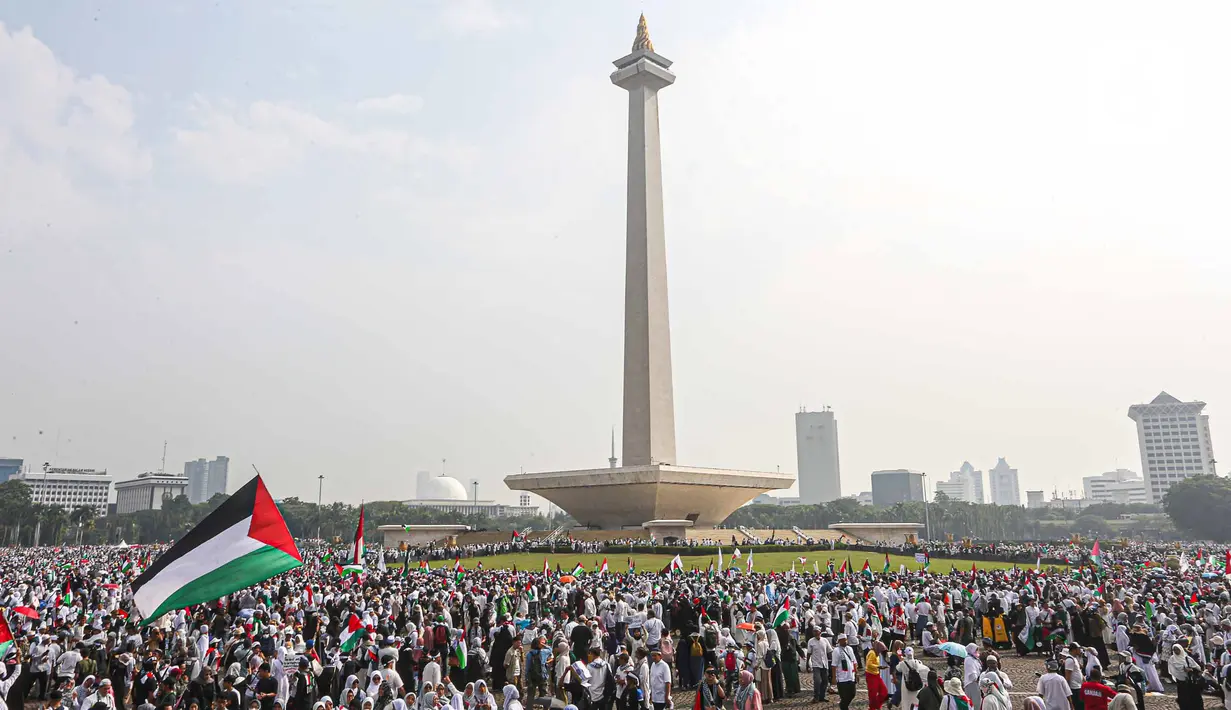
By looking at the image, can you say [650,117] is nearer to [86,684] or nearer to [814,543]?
[814,543]

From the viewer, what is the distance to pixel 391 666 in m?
12.3

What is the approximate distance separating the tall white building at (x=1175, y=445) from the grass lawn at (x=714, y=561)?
7191 inches

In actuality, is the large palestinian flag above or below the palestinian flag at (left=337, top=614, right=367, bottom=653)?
above

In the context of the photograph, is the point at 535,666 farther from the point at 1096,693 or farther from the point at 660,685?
the point at 1096,693

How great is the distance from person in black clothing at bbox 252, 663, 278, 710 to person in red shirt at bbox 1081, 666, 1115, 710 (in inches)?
388

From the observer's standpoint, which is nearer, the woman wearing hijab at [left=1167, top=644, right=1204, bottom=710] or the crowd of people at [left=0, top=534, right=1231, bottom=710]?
the crowd of people at [left=0, top=534, right=1231, bottom=710]

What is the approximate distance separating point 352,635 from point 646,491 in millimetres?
38300

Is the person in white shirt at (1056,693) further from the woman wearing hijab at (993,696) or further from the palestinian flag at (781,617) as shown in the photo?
the palestinian flag at (781,617)

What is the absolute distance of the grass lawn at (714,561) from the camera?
3731 cm

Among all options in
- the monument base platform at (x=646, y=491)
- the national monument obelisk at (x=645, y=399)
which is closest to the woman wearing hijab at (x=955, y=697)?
the monument base platform at (x=646, y=491)

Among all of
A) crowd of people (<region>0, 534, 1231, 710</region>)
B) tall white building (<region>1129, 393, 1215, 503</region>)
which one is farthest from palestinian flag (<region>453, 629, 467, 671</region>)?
tall white building (<region>1129, 393, 1215, 503</region>)

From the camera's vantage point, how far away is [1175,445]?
197 metres

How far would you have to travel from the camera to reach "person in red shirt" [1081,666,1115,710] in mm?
10016

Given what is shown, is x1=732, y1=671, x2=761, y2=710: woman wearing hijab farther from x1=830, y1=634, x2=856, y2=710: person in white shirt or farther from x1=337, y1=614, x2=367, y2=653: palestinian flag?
x1=337, y1=614, x2=367, y2=653: palestinian flag
